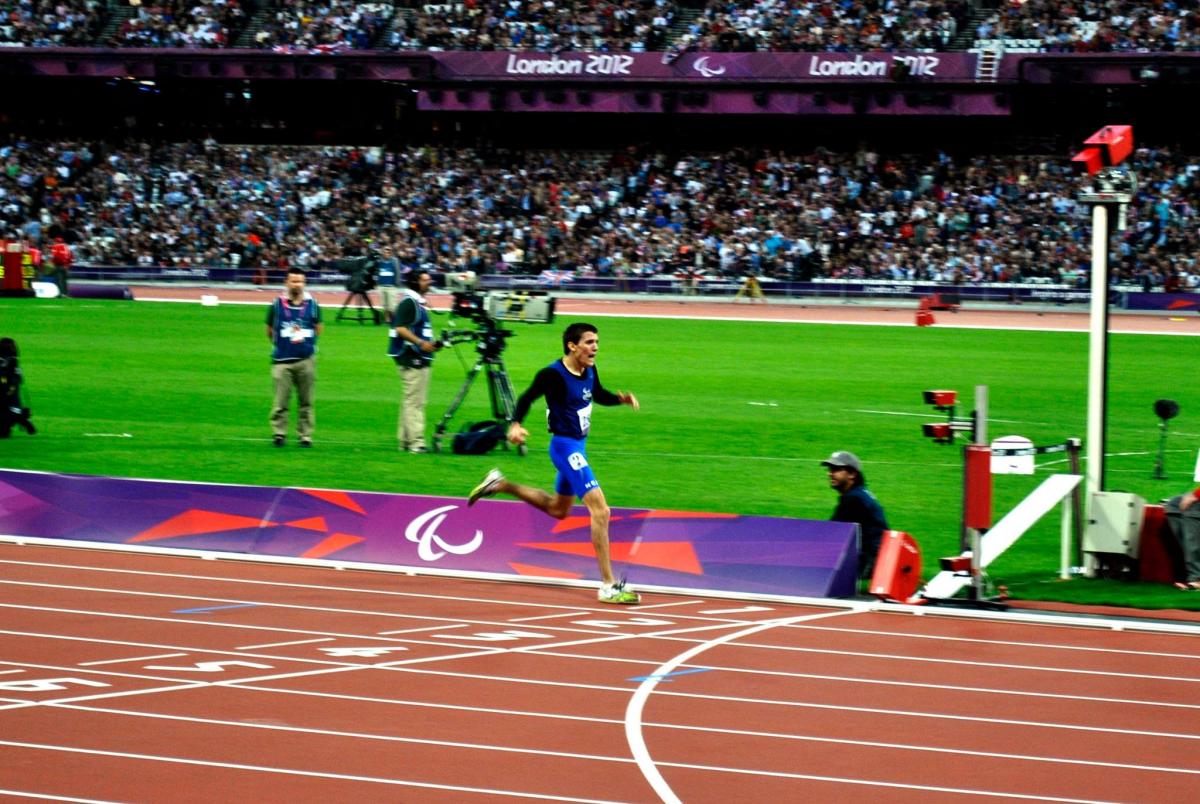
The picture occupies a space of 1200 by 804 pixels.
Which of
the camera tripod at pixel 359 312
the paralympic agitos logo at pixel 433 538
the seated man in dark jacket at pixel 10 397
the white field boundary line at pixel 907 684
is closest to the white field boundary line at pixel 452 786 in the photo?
the white field boundary line at pixel 907 684

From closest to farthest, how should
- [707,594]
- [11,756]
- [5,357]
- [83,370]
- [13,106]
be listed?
[11,756] < [707,594] < [5,357] < [83,370] < [13,106]

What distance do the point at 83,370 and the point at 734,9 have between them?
33.6 m

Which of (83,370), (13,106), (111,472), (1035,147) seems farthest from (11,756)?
(13,106)

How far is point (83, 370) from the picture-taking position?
85.1 ft

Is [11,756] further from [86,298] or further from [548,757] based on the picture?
[86,298]

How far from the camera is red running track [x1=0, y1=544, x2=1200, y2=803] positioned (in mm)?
6793

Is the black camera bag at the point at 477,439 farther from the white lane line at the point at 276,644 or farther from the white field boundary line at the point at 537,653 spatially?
the white lane line at the point at 276,644

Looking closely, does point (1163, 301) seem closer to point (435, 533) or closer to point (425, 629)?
point (435, 533)

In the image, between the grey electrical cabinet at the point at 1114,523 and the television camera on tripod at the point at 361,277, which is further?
the television camera on tripod at the point at 361,277

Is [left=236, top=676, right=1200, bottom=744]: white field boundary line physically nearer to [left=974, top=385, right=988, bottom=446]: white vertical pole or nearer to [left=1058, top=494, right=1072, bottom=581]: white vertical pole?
[left=974, top=385, right=988, bottom=446]: white vertical pole

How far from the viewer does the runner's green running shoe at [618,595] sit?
10.9 metres

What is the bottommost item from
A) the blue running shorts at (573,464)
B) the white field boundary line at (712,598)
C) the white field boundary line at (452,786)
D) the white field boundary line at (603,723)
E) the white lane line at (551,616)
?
the white field boundary line at (712,598)

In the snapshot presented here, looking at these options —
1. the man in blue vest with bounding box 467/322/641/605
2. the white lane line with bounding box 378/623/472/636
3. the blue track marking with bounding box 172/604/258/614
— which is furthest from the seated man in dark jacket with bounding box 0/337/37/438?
the white lane line with bounding box 378/623/472/636

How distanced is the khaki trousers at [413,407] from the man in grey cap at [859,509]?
256 inches
